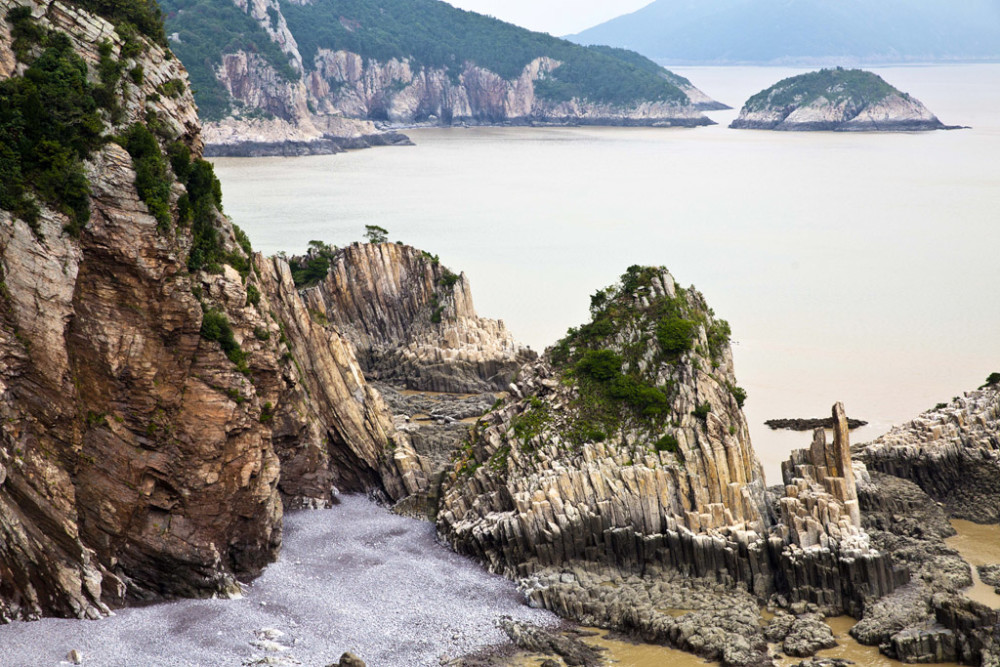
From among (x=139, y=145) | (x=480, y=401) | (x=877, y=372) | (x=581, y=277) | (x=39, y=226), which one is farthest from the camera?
(x=581, y=277)

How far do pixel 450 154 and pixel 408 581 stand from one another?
14853cm

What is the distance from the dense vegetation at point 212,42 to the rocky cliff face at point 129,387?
143m

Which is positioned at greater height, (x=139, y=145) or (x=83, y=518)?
(x=139, y=145)

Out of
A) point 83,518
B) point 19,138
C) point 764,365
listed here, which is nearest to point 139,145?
point 19,138

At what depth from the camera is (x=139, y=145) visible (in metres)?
28.7

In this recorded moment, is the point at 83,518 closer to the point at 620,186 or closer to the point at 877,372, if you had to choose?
the point at 877,372

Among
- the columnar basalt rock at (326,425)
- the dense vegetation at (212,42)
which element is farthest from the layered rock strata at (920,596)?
the dense vegetation at (212,42)

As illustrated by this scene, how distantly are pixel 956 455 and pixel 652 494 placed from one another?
43.8 ft

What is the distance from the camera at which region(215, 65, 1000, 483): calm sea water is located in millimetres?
58469

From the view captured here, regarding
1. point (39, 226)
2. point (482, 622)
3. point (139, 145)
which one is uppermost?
point (139, 145)

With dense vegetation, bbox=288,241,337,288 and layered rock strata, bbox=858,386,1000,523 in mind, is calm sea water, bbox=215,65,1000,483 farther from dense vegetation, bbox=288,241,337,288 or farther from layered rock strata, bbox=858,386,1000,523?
dense vegetation, bbox=288,241,337,288

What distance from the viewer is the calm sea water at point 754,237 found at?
5847 centimetres

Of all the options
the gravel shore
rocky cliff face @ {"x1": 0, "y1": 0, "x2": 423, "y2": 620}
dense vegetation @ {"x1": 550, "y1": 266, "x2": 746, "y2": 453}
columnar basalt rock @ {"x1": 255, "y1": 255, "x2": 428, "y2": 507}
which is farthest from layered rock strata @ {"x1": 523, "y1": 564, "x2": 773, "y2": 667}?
columnar basalt rock @ {"x1": 255, "y1": 255, "x2": 428, "y2": 507}

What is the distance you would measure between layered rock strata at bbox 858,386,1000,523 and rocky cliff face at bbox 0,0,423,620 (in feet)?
71.8
